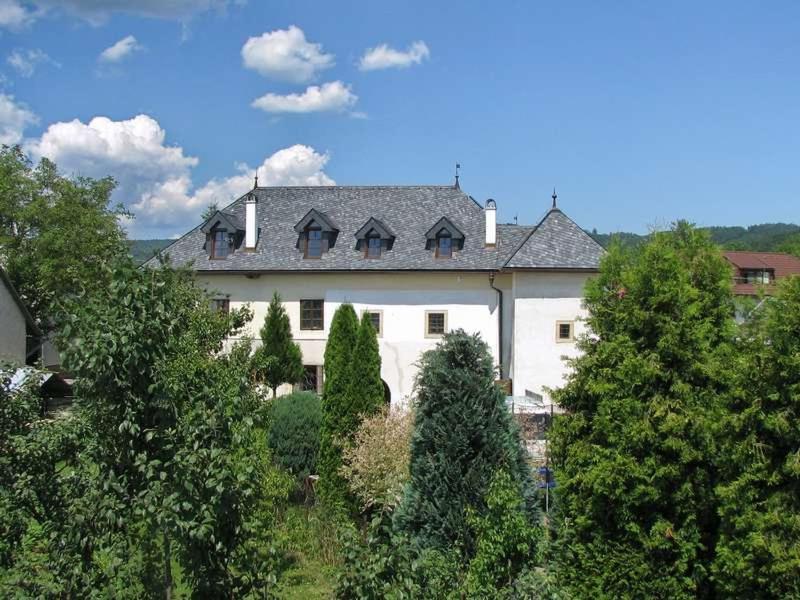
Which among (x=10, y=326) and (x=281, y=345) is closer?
(x=281, y=345)

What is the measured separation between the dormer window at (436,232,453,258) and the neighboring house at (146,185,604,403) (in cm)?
4

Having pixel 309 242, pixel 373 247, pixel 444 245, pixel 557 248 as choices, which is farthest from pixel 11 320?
pixel 557 248

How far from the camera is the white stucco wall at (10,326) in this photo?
29.4 m

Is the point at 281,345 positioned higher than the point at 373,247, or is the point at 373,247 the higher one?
the point at 373,247

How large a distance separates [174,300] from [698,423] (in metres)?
5.79

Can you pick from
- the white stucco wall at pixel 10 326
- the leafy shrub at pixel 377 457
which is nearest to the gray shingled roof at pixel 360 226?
the white stucco wall at pixel 10 326

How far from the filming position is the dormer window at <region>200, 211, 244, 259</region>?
29.9 meters

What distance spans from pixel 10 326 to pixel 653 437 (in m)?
29.5

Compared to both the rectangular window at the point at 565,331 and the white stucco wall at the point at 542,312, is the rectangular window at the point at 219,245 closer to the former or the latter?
the white stucco wall at the point at 542,312

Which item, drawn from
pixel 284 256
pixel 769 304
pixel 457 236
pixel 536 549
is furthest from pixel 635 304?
pixel 284 256

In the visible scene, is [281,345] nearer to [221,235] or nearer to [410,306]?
[410,306]

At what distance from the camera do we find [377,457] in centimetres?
1431

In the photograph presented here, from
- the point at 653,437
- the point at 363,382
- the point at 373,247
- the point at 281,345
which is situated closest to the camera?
the point at 653,437

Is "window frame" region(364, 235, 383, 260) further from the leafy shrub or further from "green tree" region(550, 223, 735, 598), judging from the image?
"green tree" region(550, 223, 735, 598)
